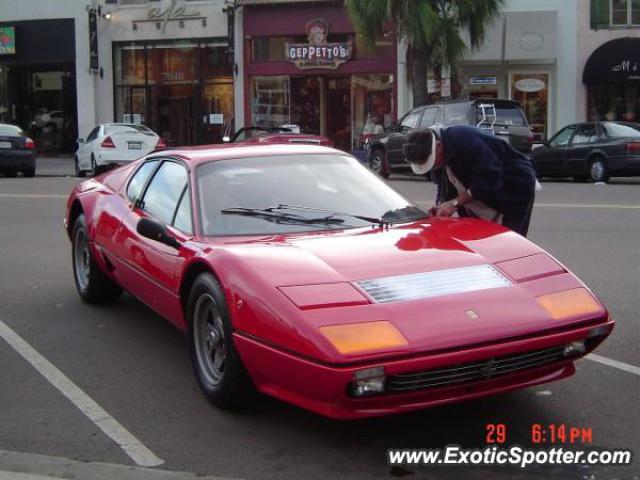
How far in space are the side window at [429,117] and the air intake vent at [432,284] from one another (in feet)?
49.3

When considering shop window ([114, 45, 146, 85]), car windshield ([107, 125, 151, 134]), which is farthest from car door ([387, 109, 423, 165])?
shop window ([114, 45, 146, 85])

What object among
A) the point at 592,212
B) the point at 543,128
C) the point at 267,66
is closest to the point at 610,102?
the point at 543,128

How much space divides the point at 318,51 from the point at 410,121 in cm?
848

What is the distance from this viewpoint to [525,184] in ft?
18.5

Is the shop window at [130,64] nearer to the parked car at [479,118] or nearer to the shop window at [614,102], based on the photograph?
the parked car at [479,118]

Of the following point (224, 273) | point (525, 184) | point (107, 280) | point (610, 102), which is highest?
point (610, 102)

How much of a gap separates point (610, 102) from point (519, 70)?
9.61ft

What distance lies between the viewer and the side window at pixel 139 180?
5.91 m

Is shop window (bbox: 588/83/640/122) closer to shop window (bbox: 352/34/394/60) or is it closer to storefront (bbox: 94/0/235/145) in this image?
shop window (bbox: 352/34/394/60)

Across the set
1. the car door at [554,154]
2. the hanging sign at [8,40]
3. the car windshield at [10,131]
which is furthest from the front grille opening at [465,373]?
the hanging sign at [8,40]

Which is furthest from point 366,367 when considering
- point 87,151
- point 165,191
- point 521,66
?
point 521,66

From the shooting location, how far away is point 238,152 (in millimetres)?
5352

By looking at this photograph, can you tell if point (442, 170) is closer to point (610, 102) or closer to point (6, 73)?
point (610, 102)

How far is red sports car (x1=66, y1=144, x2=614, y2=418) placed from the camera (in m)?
3.52
